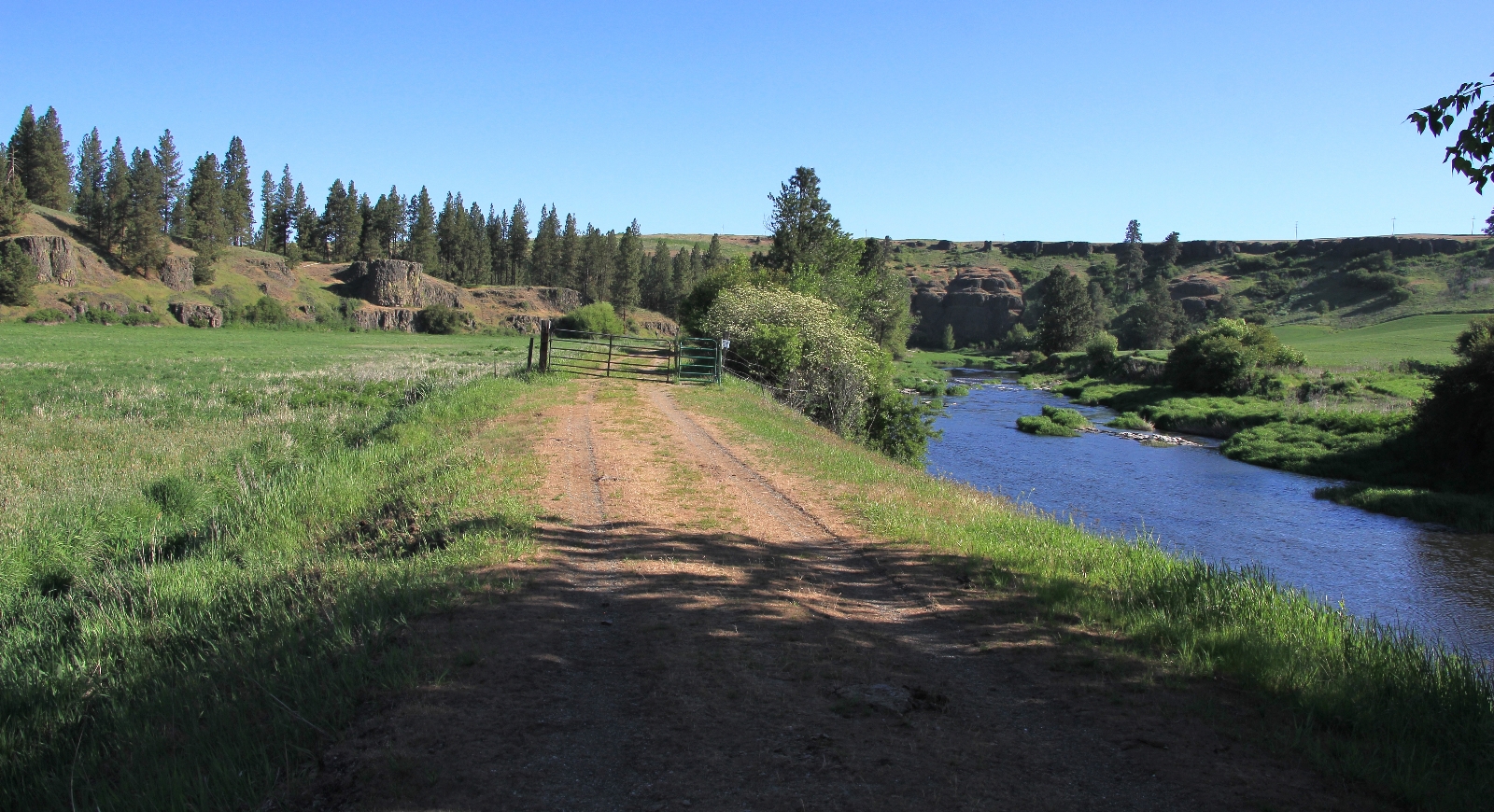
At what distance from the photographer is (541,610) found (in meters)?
6.68

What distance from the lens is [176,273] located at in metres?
96.7

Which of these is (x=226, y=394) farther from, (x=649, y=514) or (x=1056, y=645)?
(x=1056, y=645)

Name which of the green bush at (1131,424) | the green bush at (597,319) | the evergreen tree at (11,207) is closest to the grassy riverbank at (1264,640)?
the green bush at (1131,424)

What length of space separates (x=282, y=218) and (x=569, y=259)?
1746 inches

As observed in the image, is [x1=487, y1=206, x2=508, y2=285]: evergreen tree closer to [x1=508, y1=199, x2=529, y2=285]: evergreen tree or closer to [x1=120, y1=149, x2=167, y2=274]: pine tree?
[x1=508, y1=199, x2=529, y2=285]: evergreen tree

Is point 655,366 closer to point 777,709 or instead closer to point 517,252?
point 777,709

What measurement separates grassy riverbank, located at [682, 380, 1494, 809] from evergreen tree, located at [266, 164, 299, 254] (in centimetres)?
14150

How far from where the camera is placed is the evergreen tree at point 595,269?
128 meters

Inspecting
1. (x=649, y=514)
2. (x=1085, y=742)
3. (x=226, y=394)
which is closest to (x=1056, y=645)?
(x=1085, y=742)

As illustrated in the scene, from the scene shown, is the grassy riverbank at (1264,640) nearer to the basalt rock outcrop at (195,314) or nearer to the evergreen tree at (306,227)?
the basalt rock outcrop at (195,314)

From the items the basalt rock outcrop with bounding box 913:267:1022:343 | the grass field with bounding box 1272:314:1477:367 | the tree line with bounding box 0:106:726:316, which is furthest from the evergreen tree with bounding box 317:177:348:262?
the grass field with bounding box 1272:314:1477:367

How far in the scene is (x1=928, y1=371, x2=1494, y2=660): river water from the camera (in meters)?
18.8

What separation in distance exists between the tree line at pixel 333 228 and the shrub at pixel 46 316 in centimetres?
1836

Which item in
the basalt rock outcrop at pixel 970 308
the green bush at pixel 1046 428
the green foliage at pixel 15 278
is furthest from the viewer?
the basalt rock outcrop at pixel 970 308
